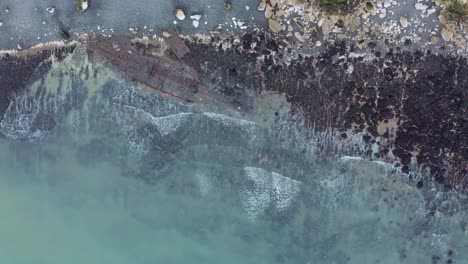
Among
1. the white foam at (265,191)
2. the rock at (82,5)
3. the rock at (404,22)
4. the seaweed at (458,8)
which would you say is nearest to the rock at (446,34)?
the seaweed at (458,8)

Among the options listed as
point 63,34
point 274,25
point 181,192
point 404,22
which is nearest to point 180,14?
point 274,25

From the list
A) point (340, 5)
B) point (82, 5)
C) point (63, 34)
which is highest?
point (340, 5)

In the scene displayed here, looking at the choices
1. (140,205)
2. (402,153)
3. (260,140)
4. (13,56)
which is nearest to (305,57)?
(260,140)

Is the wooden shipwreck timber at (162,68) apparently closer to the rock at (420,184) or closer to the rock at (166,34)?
the rock at (166,34)

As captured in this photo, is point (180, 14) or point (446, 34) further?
point (180, 14)

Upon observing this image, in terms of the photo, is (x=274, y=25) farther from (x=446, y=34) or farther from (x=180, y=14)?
(x=446, y=34)

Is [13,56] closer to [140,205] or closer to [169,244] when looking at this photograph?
[140,205]
